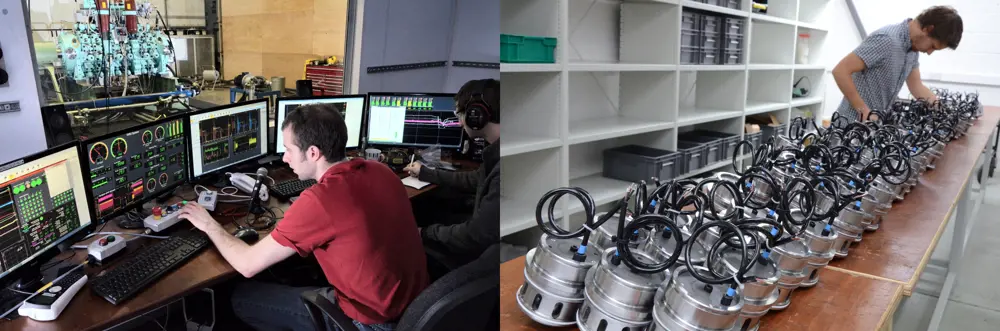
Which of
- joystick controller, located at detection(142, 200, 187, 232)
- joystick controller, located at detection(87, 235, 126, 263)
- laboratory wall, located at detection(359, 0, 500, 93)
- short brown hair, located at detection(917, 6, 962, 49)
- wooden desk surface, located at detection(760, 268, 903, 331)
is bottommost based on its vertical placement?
wooden desk surface, located at detection(760, 268, 903, 331)

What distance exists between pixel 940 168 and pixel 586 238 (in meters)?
2.37

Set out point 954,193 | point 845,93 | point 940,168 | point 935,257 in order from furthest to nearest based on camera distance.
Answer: point 935,257
point 845,93
point 940,168
point 954,193

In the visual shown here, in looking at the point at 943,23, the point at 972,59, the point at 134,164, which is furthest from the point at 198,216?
the point at 972,59

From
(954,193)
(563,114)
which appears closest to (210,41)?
(563,114)

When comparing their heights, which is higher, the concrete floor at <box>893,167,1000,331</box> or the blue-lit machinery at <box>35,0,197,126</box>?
the blue-lit machinery at <box>35,0,197,126</box>

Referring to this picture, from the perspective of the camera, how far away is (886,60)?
9.36ft

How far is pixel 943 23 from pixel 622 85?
6.41ft

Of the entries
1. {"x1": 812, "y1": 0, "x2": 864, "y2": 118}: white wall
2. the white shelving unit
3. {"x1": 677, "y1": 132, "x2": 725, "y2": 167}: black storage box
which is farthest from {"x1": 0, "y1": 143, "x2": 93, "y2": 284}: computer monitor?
{"x1": 812, "y1": 0, "x2": 864, "y2": 118}: white wall

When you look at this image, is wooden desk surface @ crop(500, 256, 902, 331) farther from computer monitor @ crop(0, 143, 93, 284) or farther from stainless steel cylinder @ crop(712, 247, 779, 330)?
computer monitor @ crop(0, 143, 93, 284)

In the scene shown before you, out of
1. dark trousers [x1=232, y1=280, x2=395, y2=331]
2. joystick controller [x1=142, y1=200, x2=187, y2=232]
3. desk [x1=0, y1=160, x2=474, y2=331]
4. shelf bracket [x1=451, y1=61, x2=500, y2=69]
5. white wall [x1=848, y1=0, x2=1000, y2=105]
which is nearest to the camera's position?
shelf bracket [x1=451, y1=61, x2=500, y2=69]

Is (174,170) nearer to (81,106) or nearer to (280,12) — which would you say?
(81,106)

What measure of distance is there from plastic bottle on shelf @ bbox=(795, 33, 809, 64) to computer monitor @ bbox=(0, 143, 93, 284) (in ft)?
9.07

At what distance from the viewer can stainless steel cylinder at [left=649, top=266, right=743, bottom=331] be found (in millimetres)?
890

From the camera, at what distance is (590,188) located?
2.23 meters
